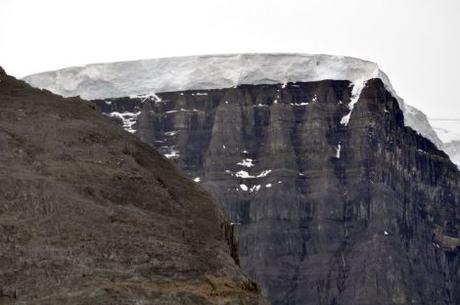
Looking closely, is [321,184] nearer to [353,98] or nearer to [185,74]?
[353,98]

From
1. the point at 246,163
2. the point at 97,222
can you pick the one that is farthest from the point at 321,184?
the point at 97,222

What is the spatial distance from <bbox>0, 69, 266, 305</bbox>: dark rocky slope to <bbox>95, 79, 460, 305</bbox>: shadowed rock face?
348ft

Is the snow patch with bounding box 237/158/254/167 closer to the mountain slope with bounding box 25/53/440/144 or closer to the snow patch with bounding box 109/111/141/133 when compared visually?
the mountain slope with bounding box 25/53/440/144

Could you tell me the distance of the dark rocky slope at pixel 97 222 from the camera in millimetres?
38344

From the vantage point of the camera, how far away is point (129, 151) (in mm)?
47688

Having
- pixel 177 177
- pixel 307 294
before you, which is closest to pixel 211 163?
pixel 307 294

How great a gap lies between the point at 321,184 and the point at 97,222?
132 metres

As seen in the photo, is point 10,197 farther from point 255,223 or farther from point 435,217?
point 435,217

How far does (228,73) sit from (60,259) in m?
143

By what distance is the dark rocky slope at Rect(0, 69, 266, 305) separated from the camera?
126 ft

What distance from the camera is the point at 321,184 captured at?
172125 millimetres

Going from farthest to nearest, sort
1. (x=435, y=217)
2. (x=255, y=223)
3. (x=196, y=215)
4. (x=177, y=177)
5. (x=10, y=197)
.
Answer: (x=435, y=217)
(x=255, y=223)
(x=177, y=177)
(x=196, y=215)
(x=10, y=197)

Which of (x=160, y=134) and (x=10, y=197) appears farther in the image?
(x=160, y=134)

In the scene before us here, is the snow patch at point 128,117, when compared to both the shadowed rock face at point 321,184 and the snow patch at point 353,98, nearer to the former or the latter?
the shadowed rock face at point 321,184
